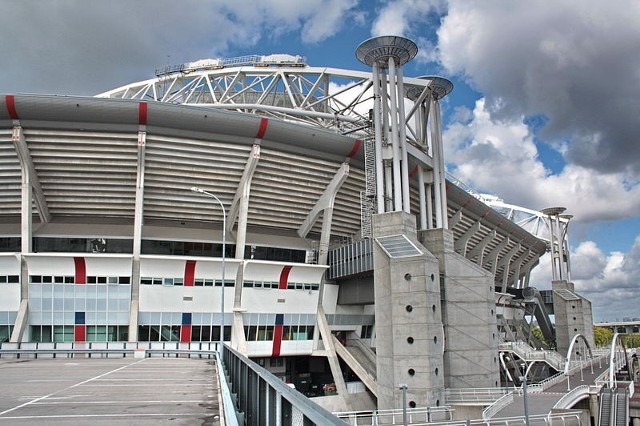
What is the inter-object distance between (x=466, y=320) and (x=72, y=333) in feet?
93.8

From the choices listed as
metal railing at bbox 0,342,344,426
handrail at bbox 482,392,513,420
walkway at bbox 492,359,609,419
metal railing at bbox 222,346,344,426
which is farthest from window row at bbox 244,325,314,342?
metal railing at bbox 222,346,344,426

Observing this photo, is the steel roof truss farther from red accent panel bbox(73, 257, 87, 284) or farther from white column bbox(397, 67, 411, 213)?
red accent panel bbox(73, 257, 87, 284)

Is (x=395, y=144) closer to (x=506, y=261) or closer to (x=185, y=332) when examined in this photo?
(x=185, y=332)

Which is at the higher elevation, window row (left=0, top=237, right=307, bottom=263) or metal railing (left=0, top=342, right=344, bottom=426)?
window row (left=0, top=237, right=307, bottom=263)

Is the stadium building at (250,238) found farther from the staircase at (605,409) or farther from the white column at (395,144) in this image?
the staircase at (605,409)

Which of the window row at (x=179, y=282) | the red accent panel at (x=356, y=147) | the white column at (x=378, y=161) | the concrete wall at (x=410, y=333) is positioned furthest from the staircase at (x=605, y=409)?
the window row at (x=179, y=282)

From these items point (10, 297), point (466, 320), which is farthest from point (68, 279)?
point (466, 320)

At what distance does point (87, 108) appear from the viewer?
115 feet

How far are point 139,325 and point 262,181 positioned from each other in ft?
44.9

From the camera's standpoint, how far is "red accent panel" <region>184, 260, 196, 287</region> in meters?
40.4

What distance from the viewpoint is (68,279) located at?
39188 millimetres

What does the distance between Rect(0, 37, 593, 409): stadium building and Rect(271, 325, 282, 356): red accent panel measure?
5.3 inches

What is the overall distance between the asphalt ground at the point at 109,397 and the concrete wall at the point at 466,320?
24.9m

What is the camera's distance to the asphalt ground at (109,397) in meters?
10.2
